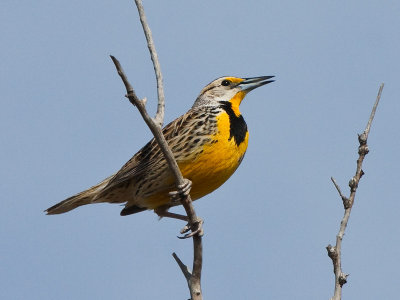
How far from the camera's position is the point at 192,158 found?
543 centimetres

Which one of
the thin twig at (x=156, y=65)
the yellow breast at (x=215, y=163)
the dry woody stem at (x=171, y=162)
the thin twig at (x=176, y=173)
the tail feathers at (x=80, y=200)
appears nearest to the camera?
the thin twig at (x=176, y=173)

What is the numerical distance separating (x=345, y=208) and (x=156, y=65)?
129cm

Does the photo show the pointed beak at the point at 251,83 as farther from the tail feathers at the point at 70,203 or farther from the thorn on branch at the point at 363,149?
the thorn on branch at the point at 363,149

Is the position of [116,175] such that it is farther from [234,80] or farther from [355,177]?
[355,177]

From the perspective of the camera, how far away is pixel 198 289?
4039 millimetres

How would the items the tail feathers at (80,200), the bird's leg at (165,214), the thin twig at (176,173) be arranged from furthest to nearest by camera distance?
1. the tail feathers at (80,200)
2. the bird's leg at (165,214)
3. the thin twig at (176,173)

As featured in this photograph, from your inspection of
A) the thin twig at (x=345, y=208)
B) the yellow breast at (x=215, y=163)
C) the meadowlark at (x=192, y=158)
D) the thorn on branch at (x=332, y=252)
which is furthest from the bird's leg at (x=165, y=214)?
the thorn on branch at (x=332, y=252)

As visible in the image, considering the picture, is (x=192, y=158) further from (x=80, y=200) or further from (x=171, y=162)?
(x=171, y=162)

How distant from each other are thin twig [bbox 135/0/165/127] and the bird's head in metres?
2.13

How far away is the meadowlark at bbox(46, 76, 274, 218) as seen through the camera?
545 cm

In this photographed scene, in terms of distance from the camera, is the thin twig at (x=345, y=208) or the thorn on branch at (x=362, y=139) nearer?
the thin twig at (x=345, y=208)

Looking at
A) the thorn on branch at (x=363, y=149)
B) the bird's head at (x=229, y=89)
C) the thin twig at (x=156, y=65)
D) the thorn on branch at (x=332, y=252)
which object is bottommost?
the thorn on branch at (x=332, y=252)

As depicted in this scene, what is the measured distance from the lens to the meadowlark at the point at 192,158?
17.9ft

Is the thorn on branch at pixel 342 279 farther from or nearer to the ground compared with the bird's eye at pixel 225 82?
nearer to the ground
